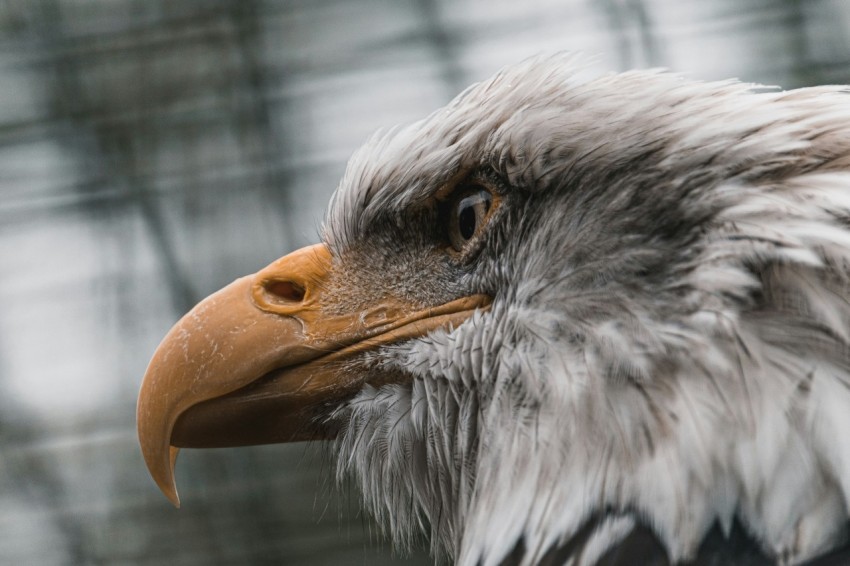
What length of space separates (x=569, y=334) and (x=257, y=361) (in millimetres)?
422

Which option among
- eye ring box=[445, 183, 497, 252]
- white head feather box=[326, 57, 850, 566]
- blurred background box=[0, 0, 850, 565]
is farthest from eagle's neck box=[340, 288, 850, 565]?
blurred background box=[0, 0, 850, 565]

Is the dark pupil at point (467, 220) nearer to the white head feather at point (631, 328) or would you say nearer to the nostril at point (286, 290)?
the white head feather at point (631, 328)

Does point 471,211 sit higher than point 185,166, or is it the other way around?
point 471,211

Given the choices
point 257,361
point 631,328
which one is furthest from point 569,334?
point 257,361

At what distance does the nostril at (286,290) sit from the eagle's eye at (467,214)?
229mm

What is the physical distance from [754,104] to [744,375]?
0.37 m

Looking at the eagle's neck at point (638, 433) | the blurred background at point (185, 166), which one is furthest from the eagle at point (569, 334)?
the blurred background at point (185, 166)

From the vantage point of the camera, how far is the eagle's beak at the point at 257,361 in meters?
1.33

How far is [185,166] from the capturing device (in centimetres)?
362

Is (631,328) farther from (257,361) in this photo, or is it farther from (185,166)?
(185,166)

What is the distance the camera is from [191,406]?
1352 millimetres

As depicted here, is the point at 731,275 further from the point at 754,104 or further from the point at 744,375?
the point at 754,104

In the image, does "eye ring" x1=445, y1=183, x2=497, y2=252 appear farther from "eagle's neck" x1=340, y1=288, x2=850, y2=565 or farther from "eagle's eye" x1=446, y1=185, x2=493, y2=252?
"eagle's neck" x1=340, y1=288, x2=850, y2=565

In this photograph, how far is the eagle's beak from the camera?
1331 millimetres
